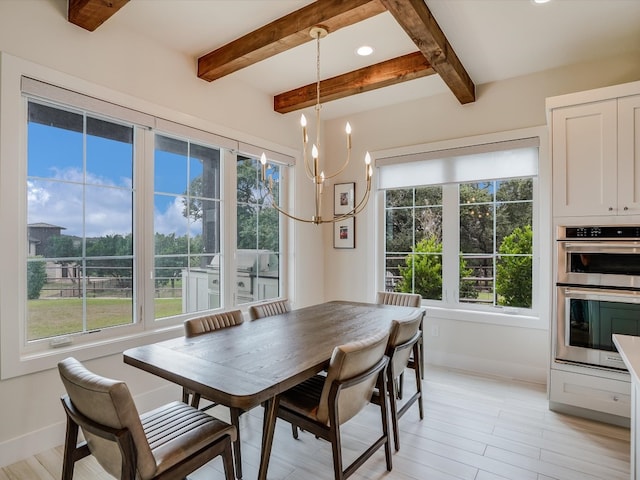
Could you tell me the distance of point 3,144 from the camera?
210 centimetres

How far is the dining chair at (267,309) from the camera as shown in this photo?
283 cm

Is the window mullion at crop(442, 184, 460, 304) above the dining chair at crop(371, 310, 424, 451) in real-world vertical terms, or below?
above

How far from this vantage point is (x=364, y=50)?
3.03 metres

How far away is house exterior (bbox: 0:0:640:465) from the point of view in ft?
7.18

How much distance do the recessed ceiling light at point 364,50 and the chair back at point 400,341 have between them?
7.27ft

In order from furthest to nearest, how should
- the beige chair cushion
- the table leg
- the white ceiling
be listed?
the white ceiling → the table leg → the beige chair cushion

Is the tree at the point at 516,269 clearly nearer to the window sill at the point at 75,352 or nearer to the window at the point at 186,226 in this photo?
the window at the point at 186,226

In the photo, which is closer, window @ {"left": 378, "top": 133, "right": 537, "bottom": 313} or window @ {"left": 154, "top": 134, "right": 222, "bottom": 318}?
window @ {"left": 154, "top": 134, "right": 222, "bottom": 318}

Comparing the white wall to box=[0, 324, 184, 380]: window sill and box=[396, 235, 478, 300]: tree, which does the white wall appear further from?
box=[0, 324, 184, 380]: window sill

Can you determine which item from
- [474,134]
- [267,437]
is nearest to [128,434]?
[267,437]

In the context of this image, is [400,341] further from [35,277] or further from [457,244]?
[35,277]

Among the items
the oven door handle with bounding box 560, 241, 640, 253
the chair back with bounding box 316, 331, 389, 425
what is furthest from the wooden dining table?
the oven door handle with bounding box 560, 241, 640, 253

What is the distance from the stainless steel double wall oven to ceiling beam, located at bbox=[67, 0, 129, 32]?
3.42 metres

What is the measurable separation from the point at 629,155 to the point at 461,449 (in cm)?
232
